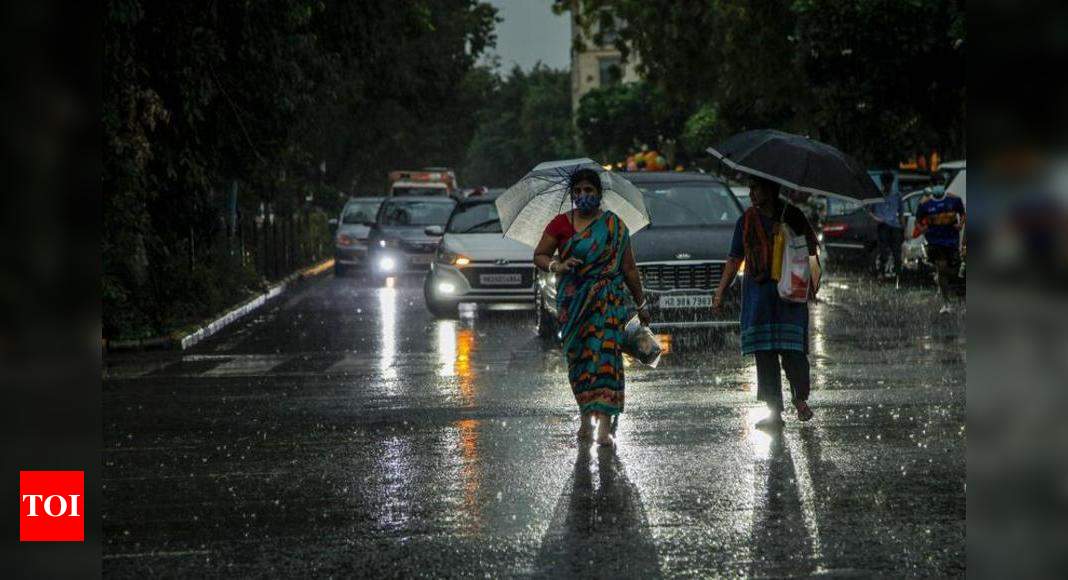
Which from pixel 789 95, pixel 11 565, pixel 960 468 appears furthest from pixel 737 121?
pixel 11 565

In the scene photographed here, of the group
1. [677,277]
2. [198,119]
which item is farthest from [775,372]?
[198,119]

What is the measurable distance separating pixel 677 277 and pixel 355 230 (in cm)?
1992

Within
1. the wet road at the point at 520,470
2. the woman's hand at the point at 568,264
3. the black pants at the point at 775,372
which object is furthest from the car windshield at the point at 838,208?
the woman's hand at the point at 568,264

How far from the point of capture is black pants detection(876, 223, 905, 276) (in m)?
28.8

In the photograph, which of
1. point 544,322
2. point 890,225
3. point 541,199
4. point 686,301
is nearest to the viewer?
point 541,199

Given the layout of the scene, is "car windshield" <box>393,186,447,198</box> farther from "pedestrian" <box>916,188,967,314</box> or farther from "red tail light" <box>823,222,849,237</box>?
"pedestrian" <box>916,188,967,314</box>

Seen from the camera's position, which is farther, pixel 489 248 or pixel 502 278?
pixel 489 248

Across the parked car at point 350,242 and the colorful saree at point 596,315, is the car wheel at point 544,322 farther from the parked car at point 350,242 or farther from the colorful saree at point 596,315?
the parked car at point 350,242

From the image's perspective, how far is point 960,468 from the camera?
836cm

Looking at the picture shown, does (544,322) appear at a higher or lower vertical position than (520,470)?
higher

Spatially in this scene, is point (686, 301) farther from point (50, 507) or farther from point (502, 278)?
point (50, 507)

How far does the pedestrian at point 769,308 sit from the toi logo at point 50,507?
5.70m

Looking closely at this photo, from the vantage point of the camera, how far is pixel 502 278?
2120cm

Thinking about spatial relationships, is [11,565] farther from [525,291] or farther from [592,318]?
[525,291]
